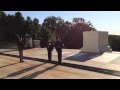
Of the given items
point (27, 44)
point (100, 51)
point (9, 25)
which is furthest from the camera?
point (9, 25)

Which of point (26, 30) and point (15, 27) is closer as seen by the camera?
point (26, 30)

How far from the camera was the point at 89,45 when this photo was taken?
49.3ft
